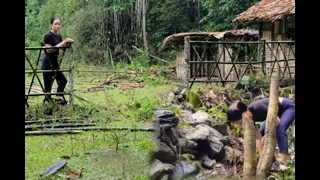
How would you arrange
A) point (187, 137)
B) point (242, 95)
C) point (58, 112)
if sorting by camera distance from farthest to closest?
point (58, 112), point (242, 95), point (187, 137)

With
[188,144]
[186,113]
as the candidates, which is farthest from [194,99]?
[188,144]

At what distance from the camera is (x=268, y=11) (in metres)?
3.54

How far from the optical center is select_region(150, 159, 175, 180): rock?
7.19 ft

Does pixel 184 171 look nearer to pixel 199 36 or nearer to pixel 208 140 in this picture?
pixel 208 140


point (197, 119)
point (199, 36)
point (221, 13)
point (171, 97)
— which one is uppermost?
point (221, 13)

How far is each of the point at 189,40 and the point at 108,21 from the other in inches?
21.2

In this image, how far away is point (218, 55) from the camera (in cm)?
271

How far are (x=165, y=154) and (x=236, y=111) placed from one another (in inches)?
17.0

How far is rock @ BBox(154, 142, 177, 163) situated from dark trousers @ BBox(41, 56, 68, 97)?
108 cm

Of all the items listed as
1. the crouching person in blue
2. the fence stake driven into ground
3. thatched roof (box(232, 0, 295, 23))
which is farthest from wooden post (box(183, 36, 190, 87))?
the crouching person in blue

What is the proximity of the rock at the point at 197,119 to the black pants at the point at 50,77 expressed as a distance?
3.53 ft

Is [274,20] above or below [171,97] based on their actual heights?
above
